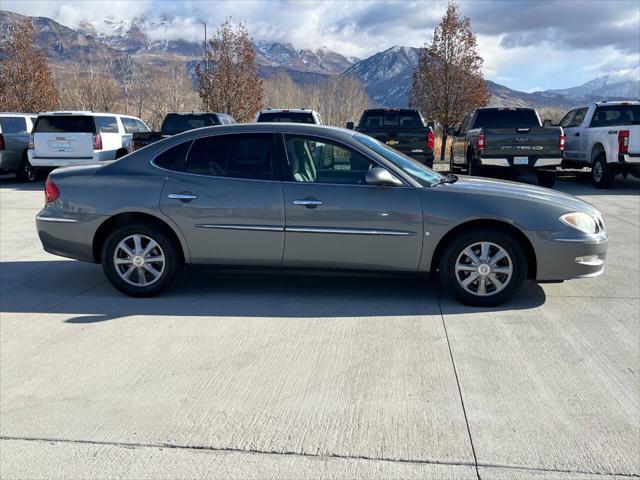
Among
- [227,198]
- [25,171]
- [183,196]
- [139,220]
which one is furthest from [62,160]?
[227,198]

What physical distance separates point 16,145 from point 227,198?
12905 millimetres

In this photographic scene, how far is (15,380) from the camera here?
405cm

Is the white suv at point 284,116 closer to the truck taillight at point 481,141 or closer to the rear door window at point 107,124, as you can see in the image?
the truck taillight at point 481,141

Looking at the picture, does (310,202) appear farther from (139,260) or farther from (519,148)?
(519,148)

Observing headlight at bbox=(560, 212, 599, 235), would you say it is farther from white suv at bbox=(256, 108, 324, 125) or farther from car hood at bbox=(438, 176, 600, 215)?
white suv at bbox=(256, 108, 324, 125)

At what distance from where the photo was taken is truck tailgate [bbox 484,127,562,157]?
13.2 metres

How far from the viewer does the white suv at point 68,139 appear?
578 inches

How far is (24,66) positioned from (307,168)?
26148mm

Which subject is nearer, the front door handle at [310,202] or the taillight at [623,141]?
the front door handle at [310,202]

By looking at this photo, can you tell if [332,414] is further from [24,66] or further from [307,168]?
[24,66]

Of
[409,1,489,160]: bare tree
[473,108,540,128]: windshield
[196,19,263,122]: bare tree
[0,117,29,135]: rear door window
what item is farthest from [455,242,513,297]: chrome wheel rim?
[196,19,263,122]: bare tree

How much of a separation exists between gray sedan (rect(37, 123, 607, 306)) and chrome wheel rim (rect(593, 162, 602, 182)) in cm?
1005

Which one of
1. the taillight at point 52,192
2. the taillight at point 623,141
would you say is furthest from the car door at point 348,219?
the taillight at point 623,141

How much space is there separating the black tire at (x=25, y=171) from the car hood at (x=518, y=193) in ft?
45.0
